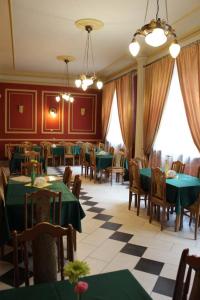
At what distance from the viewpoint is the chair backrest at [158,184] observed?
13.5 feet

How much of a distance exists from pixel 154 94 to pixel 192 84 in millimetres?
1429

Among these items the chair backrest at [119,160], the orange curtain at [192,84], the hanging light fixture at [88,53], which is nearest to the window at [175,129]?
the orange curtain at [192,84]

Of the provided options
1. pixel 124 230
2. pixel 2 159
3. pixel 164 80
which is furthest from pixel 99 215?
pixel 2 159

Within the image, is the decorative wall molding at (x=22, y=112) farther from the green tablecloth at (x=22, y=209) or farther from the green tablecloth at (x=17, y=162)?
the green tablecloth at (x=22, y=209)

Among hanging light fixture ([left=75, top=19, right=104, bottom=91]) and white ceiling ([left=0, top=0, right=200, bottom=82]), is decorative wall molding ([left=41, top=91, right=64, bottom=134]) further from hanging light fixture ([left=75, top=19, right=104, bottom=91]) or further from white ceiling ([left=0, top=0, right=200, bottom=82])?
hanging light fixture ([left=75, top=19, right=104, bottom=91])

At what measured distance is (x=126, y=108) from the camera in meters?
8.45

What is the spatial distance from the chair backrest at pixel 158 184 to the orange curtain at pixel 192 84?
1353 millimetres

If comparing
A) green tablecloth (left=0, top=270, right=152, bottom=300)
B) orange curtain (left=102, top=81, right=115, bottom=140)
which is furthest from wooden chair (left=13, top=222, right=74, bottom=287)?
orange curtain (left=102, top=81, right=115, bottom=140)

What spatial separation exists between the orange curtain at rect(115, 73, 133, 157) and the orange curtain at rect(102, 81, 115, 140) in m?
0.76

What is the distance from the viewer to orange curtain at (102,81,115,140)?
9859 millimetres

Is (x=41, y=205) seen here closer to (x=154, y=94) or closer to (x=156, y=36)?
(x=156, y=36)

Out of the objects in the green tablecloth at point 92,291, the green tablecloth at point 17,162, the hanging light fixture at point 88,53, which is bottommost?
the green tablecloth at point 92,291

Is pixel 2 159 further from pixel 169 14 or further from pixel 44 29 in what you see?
pixel 169 14

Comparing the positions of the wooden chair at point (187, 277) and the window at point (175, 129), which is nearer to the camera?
the wooden chair at point (187, 277)
